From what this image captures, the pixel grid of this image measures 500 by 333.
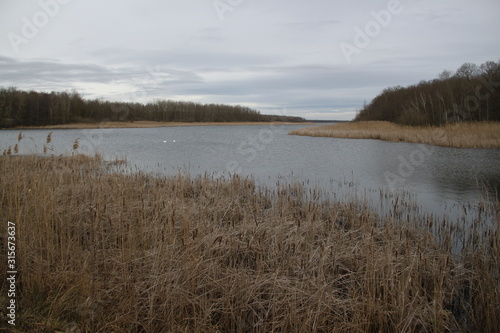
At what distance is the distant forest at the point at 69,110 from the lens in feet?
158

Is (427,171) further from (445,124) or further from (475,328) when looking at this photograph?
(445,124)

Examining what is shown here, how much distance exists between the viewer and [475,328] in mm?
3195

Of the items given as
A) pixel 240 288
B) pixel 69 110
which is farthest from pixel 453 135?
pixel 69 110

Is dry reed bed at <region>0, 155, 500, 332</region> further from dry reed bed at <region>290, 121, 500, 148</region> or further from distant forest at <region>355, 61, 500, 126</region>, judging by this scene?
distant forest at <region>355, 61, 500, 126</region>

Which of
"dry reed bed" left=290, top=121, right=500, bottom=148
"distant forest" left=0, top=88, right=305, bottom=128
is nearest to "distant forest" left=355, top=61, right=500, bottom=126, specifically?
"dry reed bed" left=290, top=121, right=500, bottom=148

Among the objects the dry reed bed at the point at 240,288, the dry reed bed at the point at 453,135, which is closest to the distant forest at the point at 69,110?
the dry reed bed at the point at 453,135

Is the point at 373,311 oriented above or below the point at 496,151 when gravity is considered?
below

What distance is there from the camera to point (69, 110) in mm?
55250

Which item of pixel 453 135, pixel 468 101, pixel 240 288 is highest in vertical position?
pixel 468 101

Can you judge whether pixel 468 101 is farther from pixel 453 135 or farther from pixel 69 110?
pixel 69 110

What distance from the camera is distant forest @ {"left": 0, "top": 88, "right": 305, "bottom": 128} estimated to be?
158 ft

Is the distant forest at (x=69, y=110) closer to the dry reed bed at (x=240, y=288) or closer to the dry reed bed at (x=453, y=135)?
the dry reed bed at (x=453, y=135)

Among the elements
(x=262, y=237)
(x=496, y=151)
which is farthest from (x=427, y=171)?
(x=262, y=237)

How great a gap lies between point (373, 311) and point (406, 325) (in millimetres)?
290
